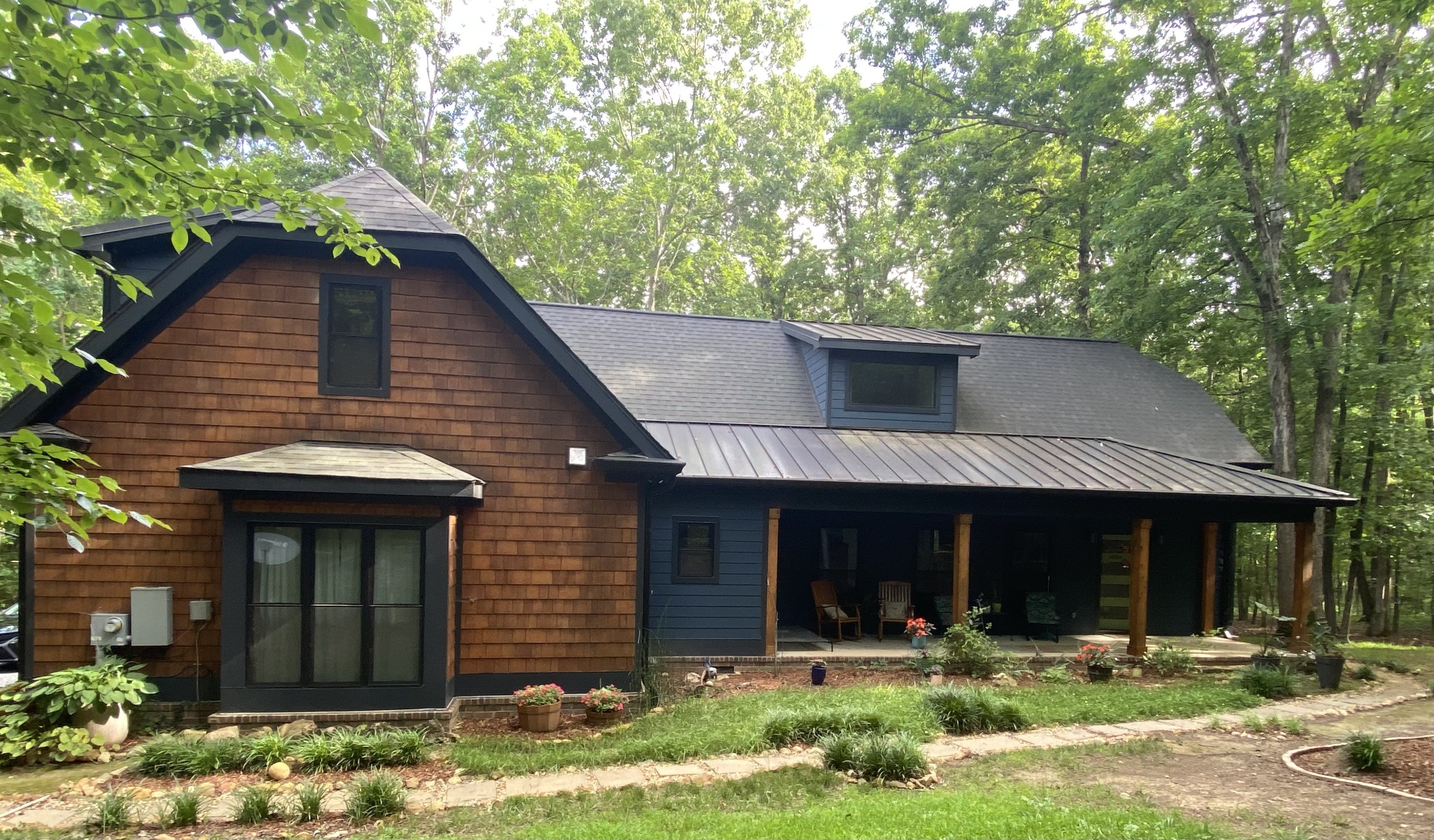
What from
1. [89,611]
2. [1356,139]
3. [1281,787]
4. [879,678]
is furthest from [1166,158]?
[89,611]

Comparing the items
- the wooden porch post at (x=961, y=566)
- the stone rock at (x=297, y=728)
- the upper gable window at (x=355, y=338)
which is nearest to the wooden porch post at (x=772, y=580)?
the wooden porch post at (x=961, y=566)

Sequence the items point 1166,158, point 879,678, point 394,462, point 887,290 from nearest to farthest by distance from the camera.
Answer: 1. point 394,462
2. point 879,678
3. point 1166,158
4. point 887,290

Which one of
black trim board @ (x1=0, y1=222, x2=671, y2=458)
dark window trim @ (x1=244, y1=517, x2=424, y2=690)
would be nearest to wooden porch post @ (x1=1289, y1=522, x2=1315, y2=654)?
black trim board @ (x1=0, y1=222, x2=671, y2=458)

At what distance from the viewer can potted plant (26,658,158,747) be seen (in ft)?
22.9

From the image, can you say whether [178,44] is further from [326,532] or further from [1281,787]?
[1281,787]

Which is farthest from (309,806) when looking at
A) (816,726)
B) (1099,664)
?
(1099,664)

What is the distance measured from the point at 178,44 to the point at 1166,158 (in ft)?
58.9

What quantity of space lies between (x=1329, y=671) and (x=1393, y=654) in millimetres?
6302

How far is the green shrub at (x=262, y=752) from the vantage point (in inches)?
259

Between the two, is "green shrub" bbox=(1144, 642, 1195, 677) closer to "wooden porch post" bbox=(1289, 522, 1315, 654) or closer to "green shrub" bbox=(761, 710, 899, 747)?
"wooden porch post" bbox=(1289, 522, 1315, 654)

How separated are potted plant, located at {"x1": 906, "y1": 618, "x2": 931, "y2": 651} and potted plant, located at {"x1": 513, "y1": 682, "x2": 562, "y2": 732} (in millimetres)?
5762

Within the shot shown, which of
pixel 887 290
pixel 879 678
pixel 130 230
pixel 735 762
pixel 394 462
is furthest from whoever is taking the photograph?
pixel 887 290

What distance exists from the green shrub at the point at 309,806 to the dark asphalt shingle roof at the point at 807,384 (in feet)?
28.0

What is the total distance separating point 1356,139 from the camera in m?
8.19
